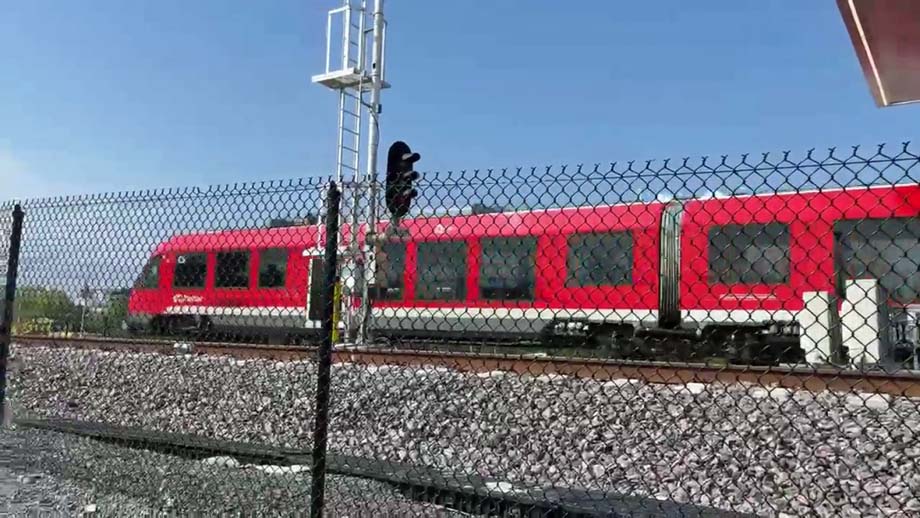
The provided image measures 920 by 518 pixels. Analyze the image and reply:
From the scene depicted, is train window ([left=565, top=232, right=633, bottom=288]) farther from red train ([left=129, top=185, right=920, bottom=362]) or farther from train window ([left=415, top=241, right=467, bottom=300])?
train window ([left=415, top=241, right=467, bottom=300])

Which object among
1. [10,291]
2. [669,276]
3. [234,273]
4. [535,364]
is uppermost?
[669,276]

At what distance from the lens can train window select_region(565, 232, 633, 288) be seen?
6.63m

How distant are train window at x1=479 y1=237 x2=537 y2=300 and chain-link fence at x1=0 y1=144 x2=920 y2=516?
0.18 ft

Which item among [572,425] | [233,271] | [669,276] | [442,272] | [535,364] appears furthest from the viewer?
[233,271]

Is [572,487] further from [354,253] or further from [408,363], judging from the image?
[408,363]

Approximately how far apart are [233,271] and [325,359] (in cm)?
882

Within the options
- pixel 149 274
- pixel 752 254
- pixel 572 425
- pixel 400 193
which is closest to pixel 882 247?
pixel 752 254

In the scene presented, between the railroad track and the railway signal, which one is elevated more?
the railway signal

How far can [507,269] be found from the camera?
31.0 feet

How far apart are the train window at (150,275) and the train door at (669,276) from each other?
617 cm

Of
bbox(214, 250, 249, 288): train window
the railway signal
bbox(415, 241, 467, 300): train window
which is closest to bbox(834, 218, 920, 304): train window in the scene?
the railway signal

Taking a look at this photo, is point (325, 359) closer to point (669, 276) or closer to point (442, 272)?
point (442, 272)

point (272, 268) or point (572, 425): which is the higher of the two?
point (272, 268)

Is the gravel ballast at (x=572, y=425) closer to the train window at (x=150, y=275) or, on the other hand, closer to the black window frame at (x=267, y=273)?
the train window at (x=150, y=275)
